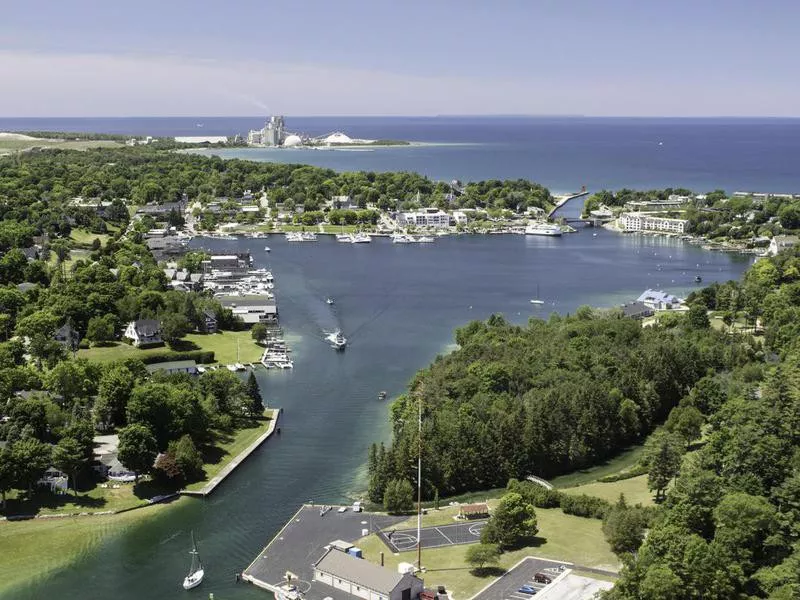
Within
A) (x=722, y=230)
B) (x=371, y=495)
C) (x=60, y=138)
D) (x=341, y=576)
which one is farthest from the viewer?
(x=60, y=138)

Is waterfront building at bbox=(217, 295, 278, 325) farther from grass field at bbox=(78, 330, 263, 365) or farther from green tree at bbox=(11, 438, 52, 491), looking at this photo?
green tree at bbox=(11, 438, 52, 491)

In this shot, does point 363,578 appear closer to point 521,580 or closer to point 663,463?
point 521,580

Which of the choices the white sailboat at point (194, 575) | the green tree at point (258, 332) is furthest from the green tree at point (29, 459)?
the green tree at point (258, 332)

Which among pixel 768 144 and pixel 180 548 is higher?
pixel 768 144

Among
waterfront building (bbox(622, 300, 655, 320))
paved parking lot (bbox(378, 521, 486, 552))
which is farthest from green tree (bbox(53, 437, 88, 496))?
waterfront building (bbox(622, 300, 655, 320))

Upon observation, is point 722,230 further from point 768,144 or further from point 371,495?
point 768,144

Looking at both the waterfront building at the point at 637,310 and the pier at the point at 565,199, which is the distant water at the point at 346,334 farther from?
the pier at the point at 565,199

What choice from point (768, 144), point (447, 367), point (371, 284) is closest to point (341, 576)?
point (447, 367)
